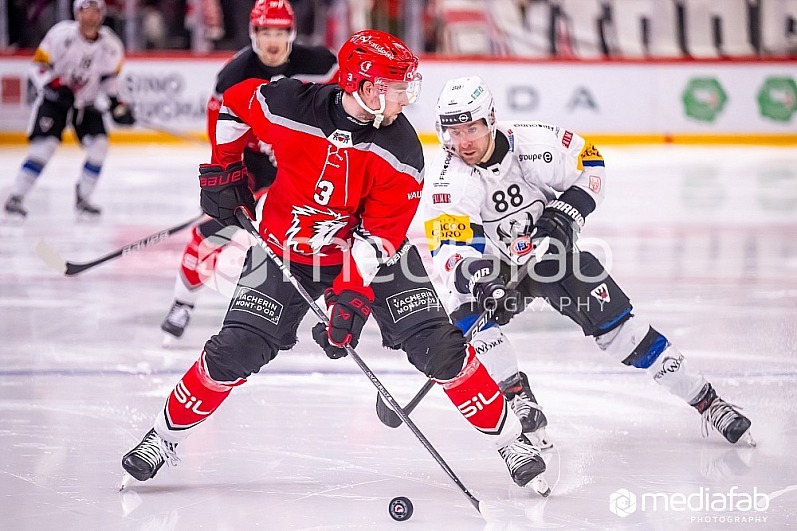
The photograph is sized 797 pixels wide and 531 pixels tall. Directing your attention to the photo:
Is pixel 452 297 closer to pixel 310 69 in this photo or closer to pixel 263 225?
pixel 263 225

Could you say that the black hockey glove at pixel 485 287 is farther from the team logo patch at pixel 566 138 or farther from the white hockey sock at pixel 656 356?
the team logo patch at pixel 566 138

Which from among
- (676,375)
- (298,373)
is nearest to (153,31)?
(298,373)

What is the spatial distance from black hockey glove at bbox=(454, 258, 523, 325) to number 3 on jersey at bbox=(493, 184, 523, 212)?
0.21 meters

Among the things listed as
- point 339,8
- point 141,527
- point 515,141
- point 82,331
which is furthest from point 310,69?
point 339,8

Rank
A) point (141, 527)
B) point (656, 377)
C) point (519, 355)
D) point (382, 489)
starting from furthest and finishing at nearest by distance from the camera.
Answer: point (519, 355) → point (656, 377) → point (382, 489) → point (141, 527)

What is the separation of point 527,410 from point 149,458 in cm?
113

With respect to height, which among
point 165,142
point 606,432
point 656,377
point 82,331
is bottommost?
point 165,142

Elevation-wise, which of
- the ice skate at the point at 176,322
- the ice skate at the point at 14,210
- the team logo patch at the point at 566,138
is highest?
the team logo patch at the point at 566,138

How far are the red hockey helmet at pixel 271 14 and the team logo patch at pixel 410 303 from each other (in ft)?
6.83

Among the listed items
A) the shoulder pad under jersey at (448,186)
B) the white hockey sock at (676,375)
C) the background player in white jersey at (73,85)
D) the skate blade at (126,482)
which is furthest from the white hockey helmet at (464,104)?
the background player in white jersey at (73,85)

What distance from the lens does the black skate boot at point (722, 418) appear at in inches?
133

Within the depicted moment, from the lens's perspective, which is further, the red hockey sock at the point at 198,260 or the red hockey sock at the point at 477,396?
the red hockey sock at the point at 198,260

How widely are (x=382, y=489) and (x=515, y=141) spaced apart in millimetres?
1116

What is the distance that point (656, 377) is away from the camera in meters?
3.45
